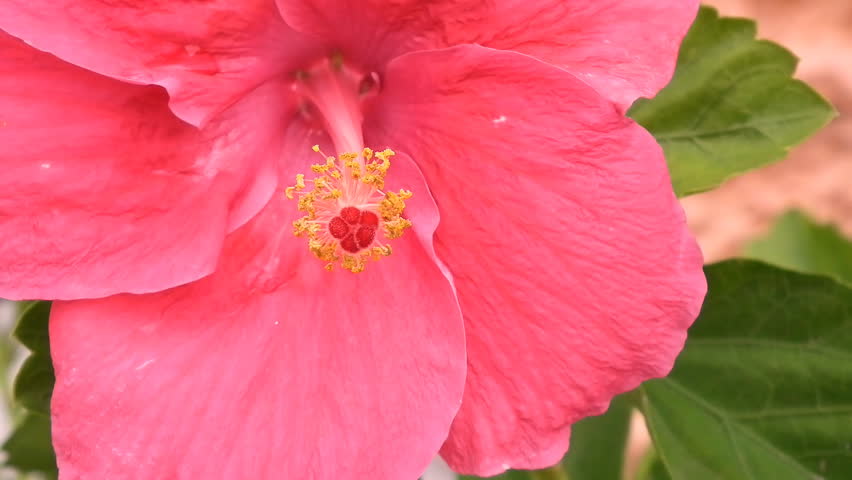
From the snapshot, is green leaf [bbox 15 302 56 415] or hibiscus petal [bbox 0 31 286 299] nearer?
hibiscus petal [bbox 0 31 286 299]

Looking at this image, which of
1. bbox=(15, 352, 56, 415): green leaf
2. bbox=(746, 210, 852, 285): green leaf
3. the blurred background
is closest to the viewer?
bbox=(15, 352, 56, 415): green leaf

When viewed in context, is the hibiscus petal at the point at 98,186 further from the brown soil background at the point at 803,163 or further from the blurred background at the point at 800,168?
the brown soil background at the point at 803,163

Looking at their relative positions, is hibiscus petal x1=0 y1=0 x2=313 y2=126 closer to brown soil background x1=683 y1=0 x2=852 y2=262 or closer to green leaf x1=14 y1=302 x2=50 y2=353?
green leaf x1=14 y1=302 x2=50 y2=353

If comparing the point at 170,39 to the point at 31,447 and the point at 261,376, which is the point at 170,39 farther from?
the point at 31,447

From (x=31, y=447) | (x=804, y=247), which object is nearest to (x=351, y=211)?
(x=31, y=447)

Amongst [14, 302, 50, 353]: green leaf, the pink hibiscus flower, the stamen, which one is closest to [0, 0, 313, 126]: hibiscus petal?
the pink hibiscus flower

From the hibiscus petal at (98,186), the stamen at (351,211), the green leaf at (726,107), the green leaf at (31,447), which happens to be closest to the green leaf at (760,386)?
the green leaf at (726,107)
